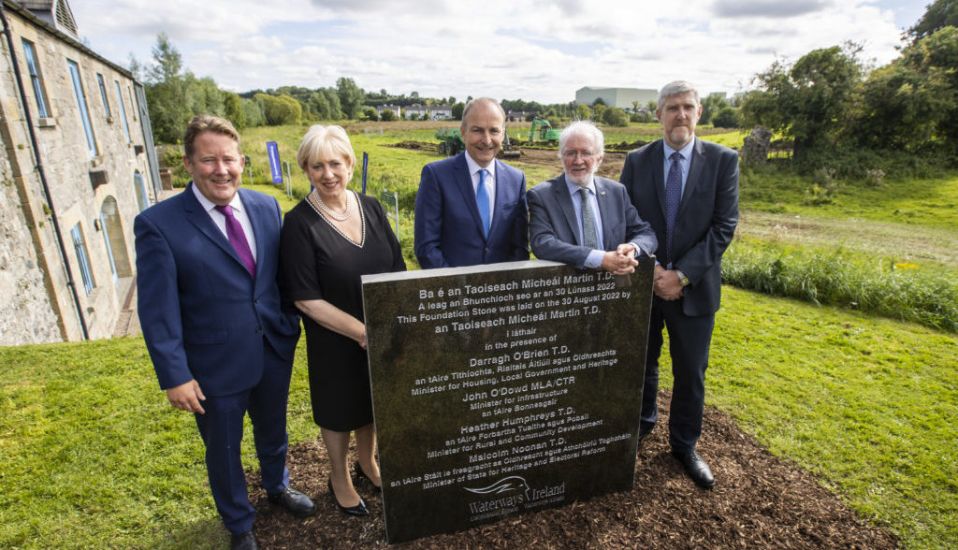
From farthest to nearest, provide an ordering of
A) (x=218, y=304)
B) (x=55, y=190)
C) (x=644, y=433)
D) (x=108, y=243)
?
(x=108, y=243) → (x=55, y=190) → (x=644, y=433) → (x=218, y=304)

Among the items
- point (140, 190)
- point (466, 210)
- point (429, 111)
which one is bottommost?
point (140, 190)

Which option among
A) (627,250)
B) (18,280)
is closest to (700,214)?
(627,250)

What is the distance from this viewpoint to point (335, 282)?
280 centimetres

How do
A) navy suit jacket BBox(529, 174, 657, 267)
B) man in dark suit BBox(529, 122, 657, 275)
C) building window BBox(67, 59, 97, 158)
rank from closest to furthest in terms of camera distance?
man in dark suit BBox(529, 122, 657, 275) → navy suit jacket BBox(529, 174, 657, 267) → building window BBox(67, 59, 97, 158)

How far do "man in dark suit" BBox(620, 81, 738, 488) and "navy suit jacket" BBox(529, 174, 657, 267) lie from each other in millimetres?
237

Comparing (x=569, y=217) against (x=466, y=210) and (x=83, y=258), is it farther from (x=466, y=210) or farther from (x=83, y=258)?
(x=83, y=258)

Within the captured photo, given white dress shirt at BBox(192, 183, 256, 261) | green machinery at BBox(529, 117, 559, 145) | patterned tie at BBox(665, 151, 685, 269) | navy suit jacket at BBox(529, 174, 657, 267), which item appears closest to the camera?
white dress shirt at BBox(192, 183, 256, 261)

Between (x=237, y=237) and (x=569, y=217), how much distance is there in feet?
6.48

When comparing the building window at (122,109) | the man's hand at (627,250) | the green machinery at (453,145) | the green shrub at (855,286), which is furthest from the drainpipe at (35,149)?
the green machinery at (453,145)

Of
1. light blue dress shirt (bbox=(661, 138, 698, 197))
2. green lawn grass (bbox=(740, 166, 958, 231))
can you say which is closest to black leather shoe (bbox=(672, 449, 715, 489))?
light blue dress shirt (bbox=(661, 138, 698, 197))

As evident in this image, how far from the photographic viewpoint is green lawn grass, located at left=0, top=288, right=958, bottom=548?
3.30 m

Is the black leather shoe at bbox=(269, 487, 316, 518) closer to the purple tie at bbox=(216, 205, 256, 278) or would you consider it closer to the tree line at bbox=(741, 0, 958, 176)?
the purple tie at bbox=(216, 205, 256, 278)

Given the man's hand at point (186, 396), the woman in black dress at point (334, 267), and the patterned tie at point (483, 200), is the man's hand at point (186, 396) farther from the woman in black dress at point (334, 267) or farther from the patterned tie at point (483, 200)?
the patterned tie at point (483, 200)

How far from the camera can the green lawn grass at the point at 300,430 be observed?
3.30 meters
